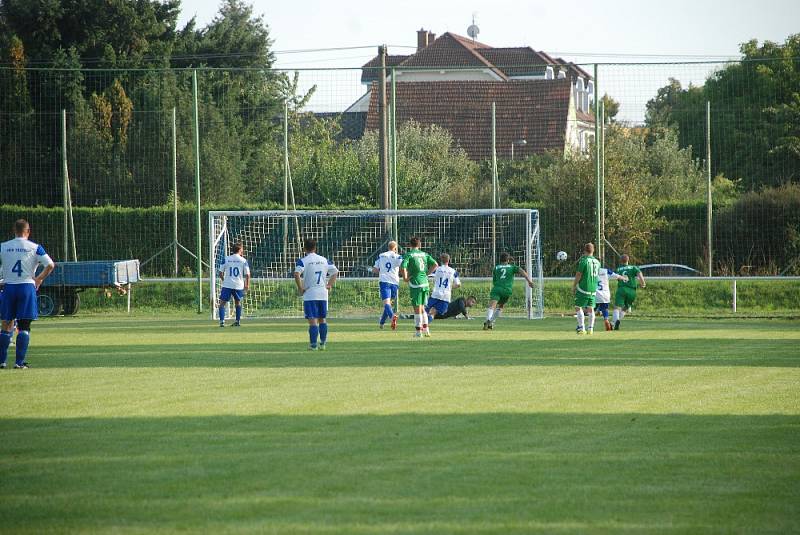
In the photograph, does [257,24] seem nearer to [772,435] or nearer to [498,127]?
[498,127]

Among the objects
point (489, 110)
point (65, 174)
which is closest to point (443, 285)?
point (65, 174)

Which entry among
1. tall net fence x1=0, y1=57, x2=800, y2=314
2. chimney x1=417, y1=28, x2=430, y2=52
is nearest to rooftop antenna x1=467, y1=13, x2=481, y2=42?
chimney x1=417, y1=28, x2=430, y2=52

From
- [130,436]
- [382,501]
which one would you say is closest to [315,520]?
[382,501]

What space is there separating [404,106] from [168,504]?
42.9 m

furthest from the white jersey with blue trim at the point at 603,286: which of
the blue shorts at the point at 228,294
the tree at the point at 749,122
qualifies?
the tree at the point at 749,122

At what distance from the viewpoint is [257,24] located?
7531 cm

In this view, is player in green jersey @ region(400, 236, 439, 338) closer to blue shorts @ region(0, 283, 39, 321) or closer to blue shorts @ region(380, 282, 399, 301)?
blue shorts @ region(380, 282, 399, 301)

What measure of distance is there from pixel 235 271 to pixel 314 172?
42.1 ft

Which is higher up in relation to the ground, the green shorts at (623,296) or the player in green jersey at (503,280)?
the player in green jersey at (503,280)

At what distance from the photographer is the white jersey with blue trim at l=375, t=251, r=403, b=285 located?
25.1 m

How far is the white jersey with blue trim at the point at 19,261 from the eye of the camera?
15789 millimetres

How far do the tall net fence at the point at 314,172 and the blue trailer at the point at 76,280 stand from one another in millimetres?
1839

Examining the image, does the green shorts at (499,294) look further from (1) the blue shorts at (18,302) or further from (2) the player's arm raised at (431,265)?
(1) the blue shorts at (18,302)

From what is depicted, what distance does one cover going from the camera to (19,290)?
620 inches
